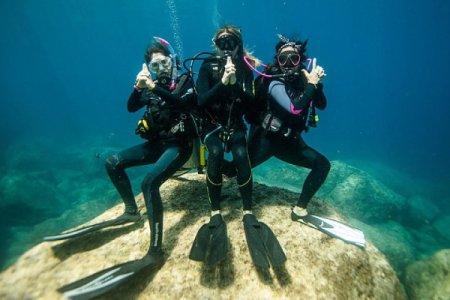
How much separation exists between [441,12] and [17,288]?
60.5m

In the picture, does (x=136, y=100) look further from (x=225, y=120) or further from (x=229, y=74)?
(x=229, y=74)

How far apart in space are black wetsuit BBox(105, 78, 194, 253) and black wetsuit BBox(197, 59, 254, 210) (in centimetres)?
43

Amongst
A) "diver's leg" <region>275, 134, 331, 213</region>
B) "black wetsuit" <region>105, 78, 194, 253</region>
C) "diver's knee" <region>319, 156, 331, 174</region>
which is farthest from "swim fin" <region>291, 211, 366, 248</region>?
"black wetsuit" <region>105, 78, 194, 253</region>

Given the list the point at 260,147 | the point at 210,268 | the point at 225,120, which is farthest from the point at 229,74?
the point at 210,268

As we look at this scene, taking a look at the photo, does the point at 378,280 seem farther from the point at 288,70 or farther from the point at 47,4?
the point at 47,4

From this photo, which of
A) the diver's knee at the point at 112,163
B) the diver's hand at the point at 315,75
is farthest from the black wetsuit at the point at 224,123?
the diver's knee at the point at 112,163

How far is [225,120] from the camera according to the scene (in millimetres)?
3838

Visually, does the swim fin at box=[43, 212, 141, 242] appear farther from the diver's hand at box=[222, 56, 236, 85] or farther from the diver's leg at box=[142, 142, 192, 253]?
the diver's hand at box=[222, 56, 236, 85]

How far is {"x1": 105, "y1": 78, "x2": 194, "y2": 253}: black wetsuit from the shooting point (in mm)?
3246

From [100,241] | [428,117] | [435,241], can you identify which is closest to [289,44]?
[100,241]

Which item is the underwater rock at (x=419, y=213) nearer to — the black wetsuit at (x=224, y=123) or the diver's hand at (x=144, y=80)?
the black wetsuit at (x=224, y=123)

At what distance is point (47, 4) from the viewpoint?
138 ft

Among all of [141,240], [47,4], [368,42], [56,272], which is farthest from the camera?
[368,42]

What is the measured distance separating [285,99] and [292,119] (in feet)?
1.38
